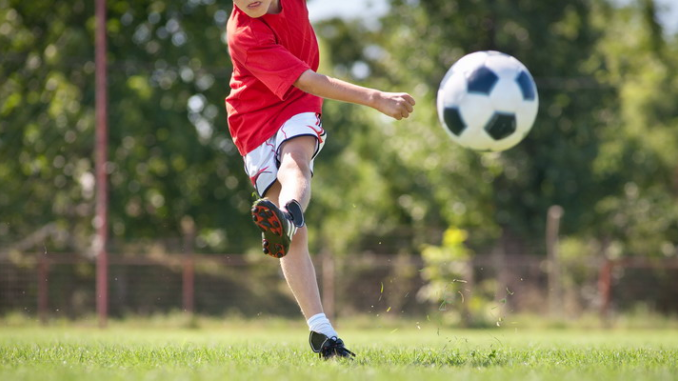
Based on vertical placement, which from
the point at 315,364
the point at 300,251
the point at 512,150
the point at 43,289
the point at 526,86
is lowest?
the point at 43,289

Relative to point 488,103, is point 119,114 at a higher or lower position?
higher

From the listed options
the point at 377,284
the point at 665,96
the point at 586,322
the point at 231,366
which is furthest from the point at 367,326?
the point at 665,96

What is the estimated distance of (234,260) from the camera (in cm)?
1526

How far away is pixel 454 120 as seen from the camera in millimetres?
4844

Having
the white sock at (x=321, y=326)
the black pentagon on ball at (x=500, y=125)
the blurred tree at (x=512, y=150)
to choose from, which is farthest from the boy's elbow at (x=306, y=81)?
the blurred tree at (x=512, y=150)

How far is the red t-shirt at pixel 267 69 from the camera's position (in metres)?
4.07

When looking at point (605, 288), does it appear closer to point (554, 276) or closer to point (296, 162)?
point (554, 276)

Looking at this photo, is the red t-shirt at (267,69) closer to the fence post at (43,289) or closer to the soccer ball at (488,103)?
the soccer ball at (488,103)

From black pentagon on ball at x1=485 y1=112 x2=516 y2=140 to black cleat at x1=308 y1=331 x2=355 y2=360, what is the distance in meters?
1.60

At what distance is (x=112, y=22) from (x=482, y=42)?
10437mm

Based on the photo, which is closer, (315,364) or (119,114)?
(315,364)

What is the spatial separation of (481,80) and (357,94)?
1.15 metres

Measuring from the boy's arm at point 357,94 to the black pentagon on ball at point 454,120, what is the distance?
2.91ft

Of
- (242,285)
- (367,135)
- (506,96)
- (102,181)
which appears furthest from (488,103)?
(367,135)
